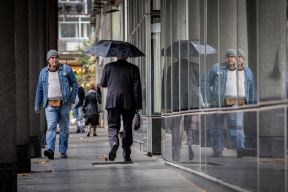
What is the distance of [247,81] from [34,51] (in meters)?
12.9

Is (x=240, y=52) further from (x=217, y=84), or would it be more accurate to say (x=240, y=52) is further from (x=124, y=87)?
(x=124, y=87)

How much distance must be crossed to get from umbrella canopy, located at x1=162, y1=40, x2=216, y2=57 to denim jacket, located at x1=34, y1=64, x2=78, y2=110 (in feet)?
10.0

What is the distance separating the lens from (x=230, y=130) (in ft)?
25.4

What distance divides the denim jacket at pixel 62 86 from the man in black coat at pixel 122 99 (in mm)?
1851

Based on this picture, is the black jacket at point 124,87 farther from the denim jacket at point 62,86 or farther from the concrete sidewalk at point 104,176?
the denim jacket at point 62,86

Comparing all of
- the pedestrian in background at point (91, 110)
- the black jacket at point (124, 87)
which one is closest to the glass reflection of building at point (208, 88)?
the black jacket at point (124, 87)

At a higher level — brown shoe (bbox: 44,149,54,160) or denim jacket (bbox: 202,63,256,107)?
denim jacket (bbox: 202,63,256,107)

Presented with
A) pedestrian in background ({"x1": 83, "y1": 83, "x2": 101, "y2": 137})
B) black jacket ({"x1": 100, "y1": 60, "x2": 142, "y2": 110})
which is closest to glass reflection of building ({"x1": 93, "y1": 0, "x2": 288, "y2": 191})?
black jacket ({"x1": 100, "y1": 60, "x2": 142, "y2": 110})

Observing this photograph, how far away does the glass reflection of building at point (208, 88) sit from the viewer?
6.23 meters

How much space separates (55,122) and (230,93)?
7.76 metres

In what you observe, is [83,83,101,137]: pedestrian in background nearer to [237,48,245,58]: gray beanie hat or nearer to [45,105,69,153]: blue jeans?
[45,105,69,153]: blue jeans

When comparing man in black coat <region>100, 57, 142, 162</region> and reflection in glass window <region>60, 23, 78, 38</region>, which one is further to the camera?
reflection in glass window <region>60, 23, 78, 38</region>

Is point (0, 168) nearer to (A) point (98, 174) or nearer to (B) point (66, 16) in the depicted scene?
(A) point (98, 174)

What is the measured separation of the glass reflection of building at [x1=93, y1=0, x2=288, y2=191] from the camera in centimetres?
623
